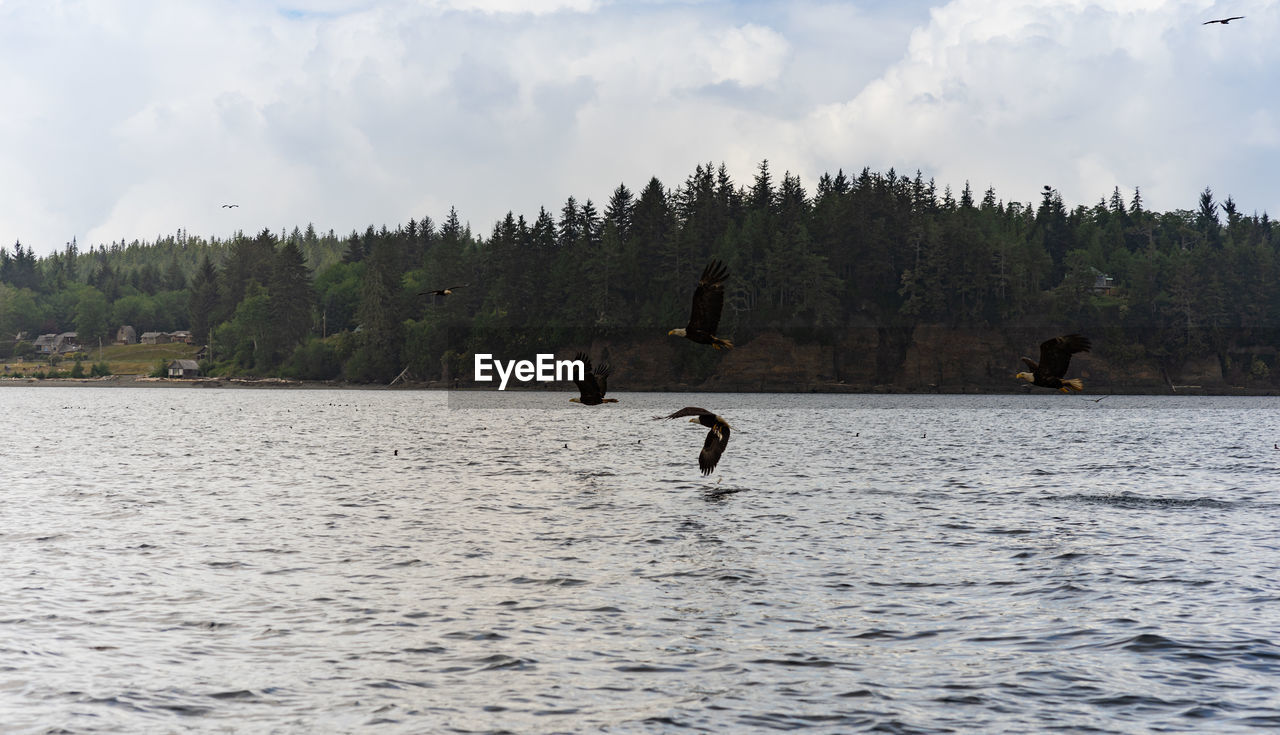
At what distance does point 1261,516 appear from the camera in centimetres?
3525

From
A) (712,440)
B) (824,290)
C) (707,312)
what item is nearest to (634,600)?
(707,312)

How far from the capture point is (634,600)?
21344 mm

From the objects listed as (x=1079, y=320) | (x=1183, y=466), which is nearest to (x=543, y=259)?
(x=1079, y=320)

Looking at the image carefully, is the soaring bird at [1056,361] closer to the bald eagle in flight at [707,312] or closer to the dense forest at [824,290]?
the bald eagle in flight at [707,312]

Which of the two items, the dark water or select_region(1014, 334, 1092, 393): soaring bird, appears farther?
select_region(1014, 334, 1092, 393): soaring bird

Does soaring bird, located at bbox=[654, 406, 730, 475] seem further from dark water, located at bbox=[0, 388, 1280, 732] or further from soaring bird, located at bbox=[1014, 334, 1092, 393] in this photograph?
soaring bird, located at bbox=[1014, 334, 1092, 393]

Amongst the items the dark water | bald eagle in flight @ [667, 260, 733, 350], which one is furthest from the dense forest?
bald eagle in flight @ [667, 260, 733, 350]

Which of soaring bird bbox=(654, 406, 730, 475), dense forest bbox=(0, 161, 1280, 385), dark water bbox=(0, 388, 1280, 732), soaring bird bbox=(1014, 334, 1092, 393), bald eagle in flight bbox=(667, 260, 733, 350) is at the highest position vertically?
dense forest bbox=(0, 161, 1280, 385)

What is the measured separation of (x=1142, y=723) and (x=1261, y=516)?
24.8m

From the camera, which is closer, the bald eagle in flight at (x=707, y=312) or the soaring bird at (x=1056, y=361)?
the bald eagle in flight at (x=707, y=312)

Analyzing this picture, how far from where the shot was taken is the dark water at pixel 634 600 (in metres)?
14.8

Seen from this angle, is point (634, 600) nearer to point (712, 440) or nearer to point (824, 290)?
point (712, 440)

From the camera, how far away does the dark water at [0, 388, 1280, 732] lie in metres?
14.8

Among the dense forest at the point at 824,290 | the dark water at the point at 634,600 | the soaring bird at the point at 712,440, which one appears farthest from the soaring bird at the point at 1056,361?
the dense forest at the point at 824,290
